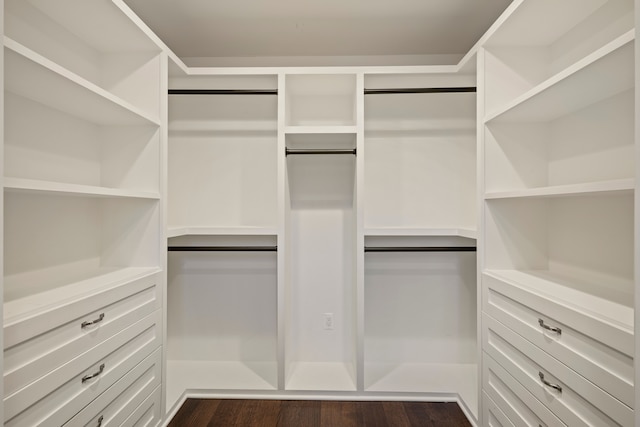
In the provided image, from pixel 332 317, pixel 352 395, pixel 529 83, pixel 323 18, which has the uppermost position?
pixel 323 18

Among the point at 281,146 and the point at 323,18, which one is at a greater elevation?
the point at 323,18

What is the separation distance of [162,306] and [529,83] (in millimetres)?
2335

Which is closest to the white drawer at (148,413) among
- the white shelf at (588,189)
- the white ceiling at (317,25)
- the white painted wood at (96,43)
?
the white painted wood at (96,43)

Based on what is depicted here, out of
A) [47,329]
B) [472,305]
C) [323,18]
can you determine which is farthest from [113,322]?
[472,305]

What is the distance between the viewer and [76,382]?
4.31ft

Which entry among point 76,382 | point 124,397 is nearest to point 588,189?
point 76,382

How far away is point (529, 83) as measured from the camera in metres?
1.89

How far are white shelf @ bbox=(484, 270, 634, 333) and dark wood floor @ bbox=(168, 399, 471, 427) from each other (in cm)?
95

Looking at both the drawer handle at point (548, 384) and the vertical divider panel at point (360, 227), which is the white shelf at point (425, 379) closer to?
the vertical divider panel at point (360, 227)

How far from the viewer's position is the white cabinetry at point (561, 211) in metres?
1.14

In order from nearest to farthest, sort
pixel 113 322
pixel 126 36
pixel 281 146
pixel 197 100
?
pixel 113 322 < pixel 126 36 < pixel 281 146 < pixel 197 100

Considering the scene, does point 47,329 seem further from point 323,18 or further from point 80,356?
point 323,18

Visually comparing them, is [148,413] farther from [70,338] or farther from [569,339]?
[569,339]

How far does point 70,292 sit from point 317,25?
202 cm
